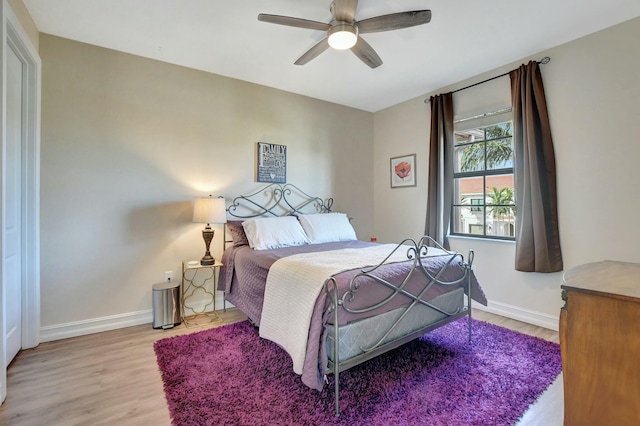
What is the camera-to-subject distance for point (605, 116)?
2551mm

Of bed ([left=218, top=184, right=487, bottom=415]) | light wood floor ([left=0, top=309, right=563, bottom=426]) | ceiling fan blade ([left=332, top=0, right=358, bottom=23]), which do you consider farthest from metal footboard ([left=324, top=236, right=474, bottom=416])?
ceiling fan blade ([left=332, top=0, right=358, bottom=23])

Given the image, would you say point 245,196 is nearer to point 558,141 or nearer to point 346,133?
point 346,133

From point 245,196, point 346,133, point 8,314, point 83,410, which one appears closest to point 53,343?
point 8,314

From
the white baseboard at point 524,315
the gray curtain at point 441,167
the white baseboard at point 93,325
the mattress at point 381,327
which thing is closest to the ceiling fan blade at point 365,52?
the gray curtain at point 441,167

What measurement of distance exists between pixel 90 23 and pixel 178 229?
1.94 meters

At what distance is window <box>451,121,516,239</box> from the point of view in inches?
129

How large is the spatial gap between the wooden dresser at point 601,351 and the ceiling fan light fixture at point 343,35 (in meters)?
2.01

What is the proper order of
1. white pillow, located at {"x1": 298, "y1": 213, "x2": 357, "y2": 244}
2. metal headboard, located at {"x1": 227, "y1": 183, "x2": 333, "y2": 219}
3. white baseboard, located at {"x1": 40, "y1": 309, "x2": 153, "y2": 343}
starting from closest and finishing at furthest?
1. white baseboard, located at {"x1": 40, "y1": 309, "x2": 153, "y2": 343}
2. white pillow, located at {"x1": 298, "y1": 213, "x2": 357, "y2": 244}
3. metal headboard, located at {"x1": 227, "y1": 183, "x2": 333, "y2": 219}

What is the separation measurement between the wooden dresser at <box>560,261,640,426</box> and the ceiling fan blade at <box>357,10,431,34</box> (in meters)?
1.79

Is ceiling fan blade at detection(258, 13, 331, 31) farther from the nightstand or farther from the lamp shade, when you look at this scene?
the nightstand

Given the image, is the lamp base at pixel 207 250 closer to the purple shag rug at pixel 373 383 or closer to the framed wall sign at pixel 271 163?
the purple shag rug at pixel 373 383

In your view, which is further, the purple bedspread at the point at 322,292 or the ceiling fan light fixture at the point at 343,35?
the ceiling fan light fixture at the point at 343,35

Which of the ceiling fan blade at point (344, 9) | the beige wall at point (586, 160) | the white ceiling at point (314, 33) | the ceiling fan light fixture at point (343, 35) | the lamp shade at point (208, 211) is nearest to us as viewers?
the ceiling fan blade at point (344, 9)

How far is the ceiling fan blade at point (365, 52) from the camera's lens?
91.3 inches
